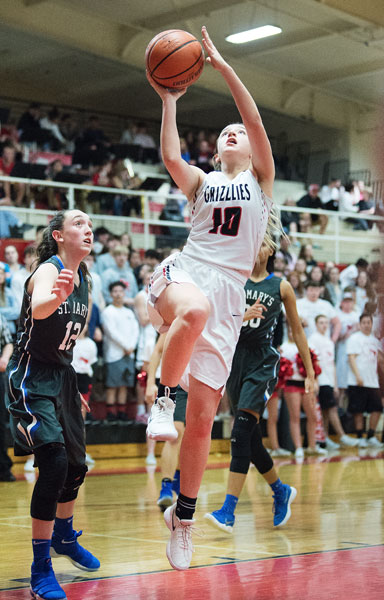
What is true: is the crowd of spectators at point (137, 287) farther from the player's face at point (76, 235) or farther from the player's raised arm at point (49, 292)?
the player's raised arm at point (49, 292)

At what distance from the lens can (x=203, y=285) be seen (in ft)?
12.4

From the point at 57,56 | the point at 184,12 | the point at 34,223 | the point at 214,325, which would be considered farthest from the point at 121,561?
the point at 57,56

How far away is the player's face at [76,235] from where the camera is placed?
149 inches

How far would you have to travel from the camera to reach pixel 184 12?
15078 mm

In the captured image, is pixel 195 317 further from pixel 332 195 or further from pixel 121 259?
pixel 332 195


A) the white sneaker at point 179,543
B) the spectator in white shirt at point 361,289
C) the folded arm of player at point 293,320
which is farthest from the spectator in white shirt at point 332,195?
the white sneaker at point 179,543

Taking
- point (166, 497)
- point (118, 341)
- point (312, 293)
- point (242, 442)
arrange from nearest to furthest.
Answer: point (242, 442) < point (166, 497) < point (118, 341) < point (312, 293)

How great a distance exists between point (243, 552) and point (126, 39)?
1295 cm

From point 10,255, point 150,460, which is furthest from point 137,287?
point 150,460

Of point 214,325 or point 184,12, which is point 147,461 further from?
point 184,12

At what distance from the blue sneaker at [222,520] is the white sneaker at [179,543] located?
4.10 ft

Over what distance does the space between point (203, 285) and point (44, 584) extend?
143 centimetres

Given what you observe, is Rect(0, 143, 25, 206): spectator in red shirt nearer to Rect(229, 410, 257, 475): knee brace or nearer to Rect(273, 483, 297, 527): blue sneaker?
Rect(229, 410, 257, 475): knee brace

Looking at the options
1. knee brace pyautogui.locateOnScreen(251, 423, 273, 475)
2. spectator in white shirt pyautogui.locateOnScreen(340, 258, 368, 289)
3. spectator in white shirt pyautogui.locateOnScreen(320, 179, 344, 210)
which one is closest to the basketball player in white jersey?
knee brace pyautogui.locateOnScreen(251, 423, 273, 475)
